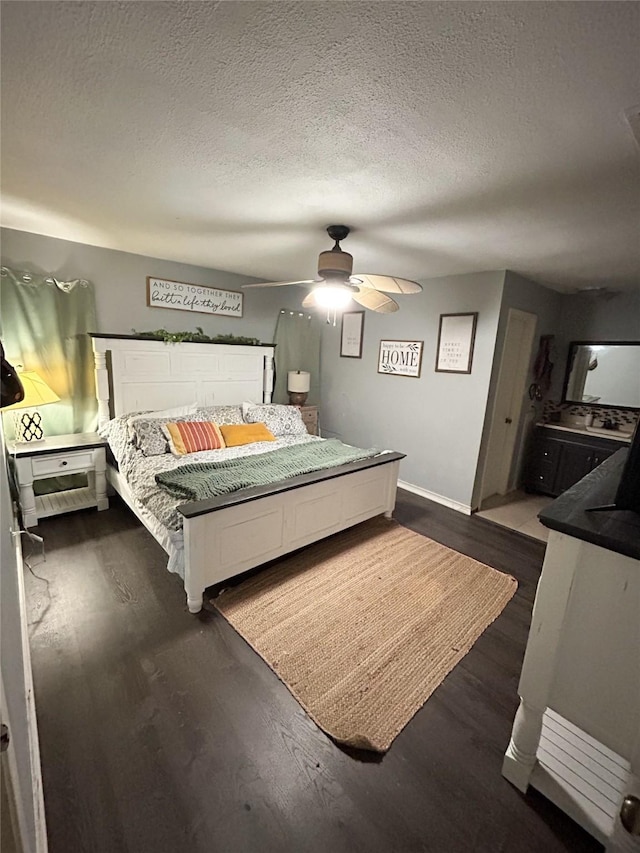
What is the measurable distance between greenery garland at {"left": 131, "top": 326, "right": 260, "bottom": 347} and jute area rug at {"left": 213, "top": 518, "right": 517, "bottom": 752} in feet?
7.88

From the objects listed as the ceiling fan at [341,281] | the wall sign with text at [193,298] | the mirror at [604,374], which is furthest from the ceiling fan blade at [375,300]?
the mirror at [604,374]

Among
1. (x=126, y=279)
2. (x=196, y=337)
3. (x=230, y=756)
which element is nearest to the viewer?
(x=230, y=756)

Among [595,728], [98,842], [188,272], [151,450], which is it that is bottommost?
[98,842]

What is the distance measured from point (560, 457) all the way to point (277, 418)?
3.09 metres

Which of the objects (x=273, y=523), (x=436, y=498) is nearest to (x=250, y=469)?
(x=273, y=523)

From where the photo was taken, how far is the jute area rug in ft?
5.12

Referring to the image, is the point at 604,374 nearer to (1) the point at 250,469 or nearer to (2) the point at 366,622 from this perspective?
(2) the point at 366,622

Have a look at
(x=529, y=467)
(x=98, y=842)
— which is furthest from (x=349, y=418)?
(x=98, y=842)

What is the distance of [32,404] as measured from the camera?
8.52ft

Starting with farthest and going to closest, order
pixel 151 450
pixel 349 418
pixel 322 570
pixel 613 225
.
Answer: pixel 349 418 < pixel 151 450 < pixel 322 570 < pixel 613 225

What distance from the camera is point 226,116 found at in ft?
4.05

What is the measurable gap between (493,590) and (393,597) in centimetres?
69

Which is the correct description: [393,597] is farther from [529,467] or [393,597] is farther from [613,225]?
[529,467]

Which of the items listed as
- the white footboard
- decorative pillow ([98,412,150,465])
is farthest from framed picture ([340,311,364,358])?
decorative pillow ([98,412,150,465])
